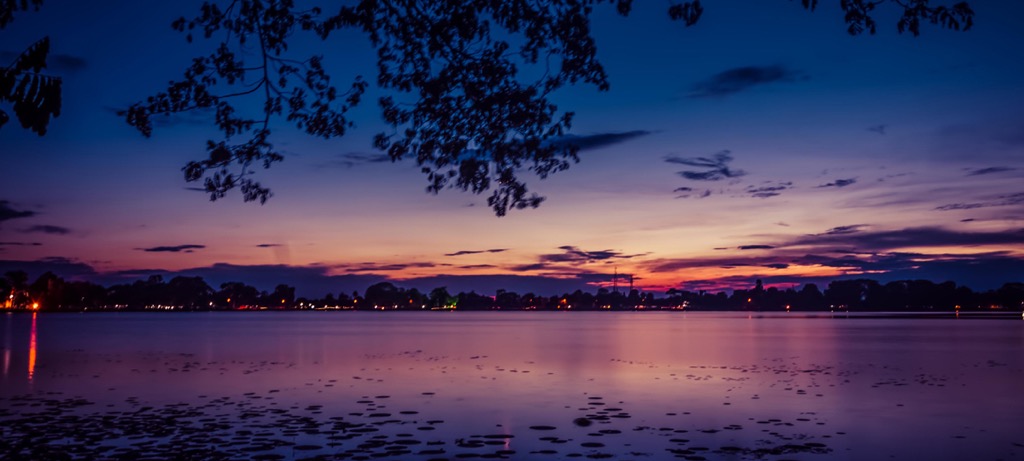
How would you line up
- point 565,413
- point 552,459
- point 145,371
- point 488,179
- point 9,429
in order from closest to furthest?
point 488,179 → point 552,459 → point 9,429 → point 565,413 → point 145,371

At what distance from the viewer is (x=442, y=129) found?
12.4 meters

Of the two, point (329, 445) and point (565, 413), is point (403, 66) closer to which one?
point (329, 445)

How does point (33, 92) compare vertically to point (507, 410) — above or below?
above

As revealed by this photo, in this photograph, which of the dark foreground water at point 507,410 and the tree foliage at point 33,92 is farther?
the dark foreground water at point 507,410

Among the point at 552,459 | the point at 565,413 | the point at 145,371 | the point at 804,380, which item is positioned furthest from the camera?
the point at 145,371

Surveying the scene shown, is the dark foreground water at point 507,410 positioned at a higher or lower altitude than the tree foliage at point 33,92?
lower

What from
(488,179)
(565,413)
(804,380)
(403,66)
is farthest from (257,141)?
(804,380)

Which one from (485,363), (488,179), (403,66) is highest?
(403,66)

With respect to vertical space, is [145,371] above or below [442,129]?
below

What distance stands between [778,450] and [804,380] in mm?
20972

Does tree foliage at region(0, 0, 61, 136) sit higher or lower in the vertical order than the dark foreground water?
higher

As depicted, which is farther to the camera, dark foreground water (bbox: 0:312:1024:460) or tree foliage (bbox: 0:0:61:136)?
dark foreground water (bbox: 0:312:1024:460)

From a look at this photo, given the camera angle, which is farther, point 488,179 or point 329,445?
point 329,445

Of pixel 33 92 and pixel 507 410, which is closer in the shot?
pixel 33 92
